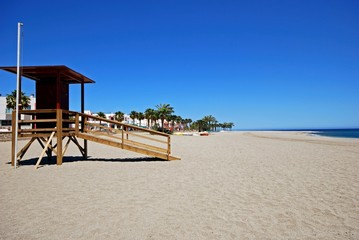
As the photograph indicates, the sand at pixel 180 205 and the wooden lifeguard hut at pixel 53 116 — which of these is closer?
the sand at pixel 180 205

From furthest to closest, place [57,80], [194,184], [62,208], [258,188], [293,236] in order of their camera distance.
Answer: [57,80]
[194,184]
[258,188]
[62,208]
[293,236]

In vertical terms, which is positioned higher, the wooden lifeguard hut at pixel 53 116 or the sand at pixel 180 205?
the wooden lifeguard hut at pixel 53 116

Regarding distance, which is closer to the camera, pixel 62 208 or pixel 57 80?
pixel 62 208

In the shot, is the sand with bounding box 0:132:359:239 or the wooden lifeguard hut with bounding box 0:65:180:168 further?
the wooden lifeguard hut with bounding box 0:65:180:168

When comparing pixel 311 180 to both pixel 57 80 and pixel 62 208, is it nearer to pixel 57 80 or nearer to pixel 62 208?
pixel 62 208

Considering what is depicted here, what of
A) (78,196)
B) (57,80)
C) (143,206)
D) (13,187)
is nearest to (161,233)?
(143,206)

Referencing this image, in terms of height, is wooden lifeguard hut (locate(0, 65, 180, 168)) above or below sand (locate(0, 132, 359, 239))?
above

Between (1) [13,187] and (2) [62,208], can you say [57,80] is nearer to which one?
(1) [13,187]

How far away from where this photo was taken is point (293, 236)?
12.0 feet

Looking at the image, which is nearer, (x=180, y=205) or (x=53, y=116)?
(x=180, y=205)

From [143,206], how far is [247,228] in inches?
86.4

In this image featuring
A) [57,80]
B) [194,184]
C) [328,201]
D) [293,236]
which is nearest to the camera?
[293,236]

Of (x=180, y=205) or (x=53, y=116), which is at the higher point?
(x=53, y=116)

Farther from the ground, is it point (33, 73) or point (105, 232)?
point (33, 73)
